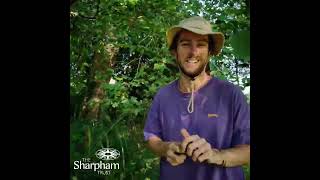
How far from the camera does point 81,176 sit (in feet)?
8.69

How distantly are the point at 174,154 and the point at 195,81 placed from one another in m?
0.37

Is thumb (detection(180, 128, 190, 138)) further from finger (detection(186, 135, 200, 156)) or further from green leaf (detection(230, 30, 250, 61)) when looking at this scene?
green leaf (detection(230, 30, 250, 61))

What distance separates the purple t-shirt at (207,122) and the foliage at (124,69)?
0.20ft

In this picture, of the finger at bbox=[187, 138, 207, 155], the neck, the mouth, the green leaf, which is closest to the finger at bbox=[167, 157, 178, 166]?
the finger at bbox=[187, 138, 207, 155]

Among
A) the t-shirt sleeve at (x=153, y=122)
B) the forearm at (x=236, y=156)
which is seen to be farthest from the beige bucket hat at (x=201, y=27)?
the forearm at (x=236, y=156)

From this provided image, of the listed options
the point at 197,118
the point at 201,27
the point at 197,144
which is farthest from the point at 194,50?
the point at 197,144

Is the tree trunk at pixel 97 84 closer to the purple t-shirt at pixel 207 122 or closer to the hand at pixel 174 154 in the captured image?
the purple t-shirt at pixel 207 122

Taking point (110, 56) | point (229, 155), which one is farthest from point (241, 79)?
point (110, 56)

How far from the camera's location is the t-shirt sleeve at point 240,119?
2586mm

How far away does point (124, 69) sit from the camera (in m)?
2.74

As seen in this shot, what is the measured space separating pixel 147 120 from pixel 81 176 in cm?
42

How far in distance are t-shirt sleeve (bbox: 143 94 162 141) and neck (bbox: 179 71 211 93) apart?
0.14 meters

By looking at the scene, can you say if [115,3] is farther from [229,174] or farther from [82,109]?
[229,174]

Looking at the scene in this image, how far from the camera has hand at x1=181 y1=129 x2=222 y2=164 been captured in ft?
8.41
